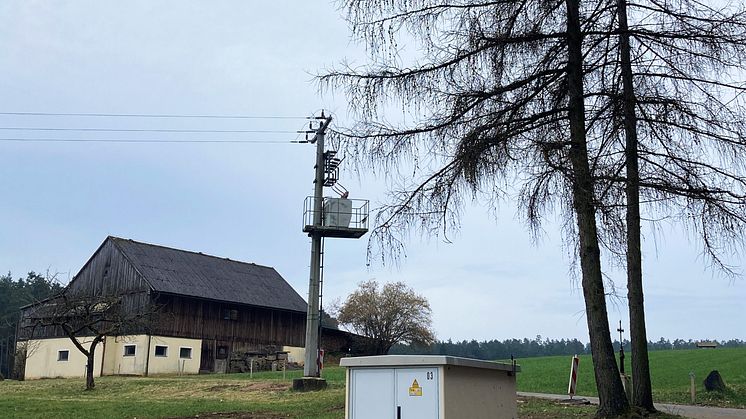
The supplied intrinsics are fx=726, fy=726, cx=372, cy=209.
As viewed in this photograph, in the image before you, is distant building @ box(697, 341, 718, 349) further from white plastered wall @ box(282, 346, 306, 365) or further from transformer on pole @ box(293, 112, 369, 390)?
transformer on pole @ box(293, 112, 369, 390)

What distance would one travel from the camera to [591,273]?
11289 mm

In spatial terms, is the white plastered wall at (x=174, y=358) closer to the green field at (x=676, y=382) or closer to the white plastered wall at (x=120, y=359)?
the white plastered wall at (x=120, y=359)

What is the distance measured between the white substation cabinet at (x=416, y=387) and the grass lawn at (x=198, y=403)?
15.8 feet

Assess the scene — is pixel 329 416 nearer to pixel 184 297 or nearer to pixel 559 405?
pixel 559 405

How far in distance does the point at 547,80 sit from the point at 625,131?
1.75m

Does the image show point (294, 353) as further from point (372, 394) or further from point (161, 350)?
point (372, 394)

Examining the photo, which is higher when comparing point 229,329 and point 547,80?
point 547,80

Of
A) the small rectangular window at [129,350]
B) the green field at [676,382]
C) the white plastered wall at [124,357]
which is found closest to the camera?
the green field at [676,382]

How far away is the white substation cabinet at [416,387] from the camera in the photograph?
9117mm

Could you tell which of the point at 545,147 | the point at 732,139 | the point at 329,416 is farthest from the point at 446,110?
the point at 329,416

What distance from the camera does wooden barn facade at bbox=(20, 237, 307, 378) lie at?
142 ft

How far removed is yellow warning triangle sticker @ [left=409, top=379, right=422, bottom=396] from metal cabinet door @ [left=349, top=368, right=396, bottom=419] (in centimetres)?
29

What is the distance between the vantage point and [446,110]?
10.9 meters

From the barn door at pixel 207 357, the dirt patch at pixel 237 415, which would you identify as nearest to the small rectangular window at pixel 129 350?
the barn door at pixel 207 357
